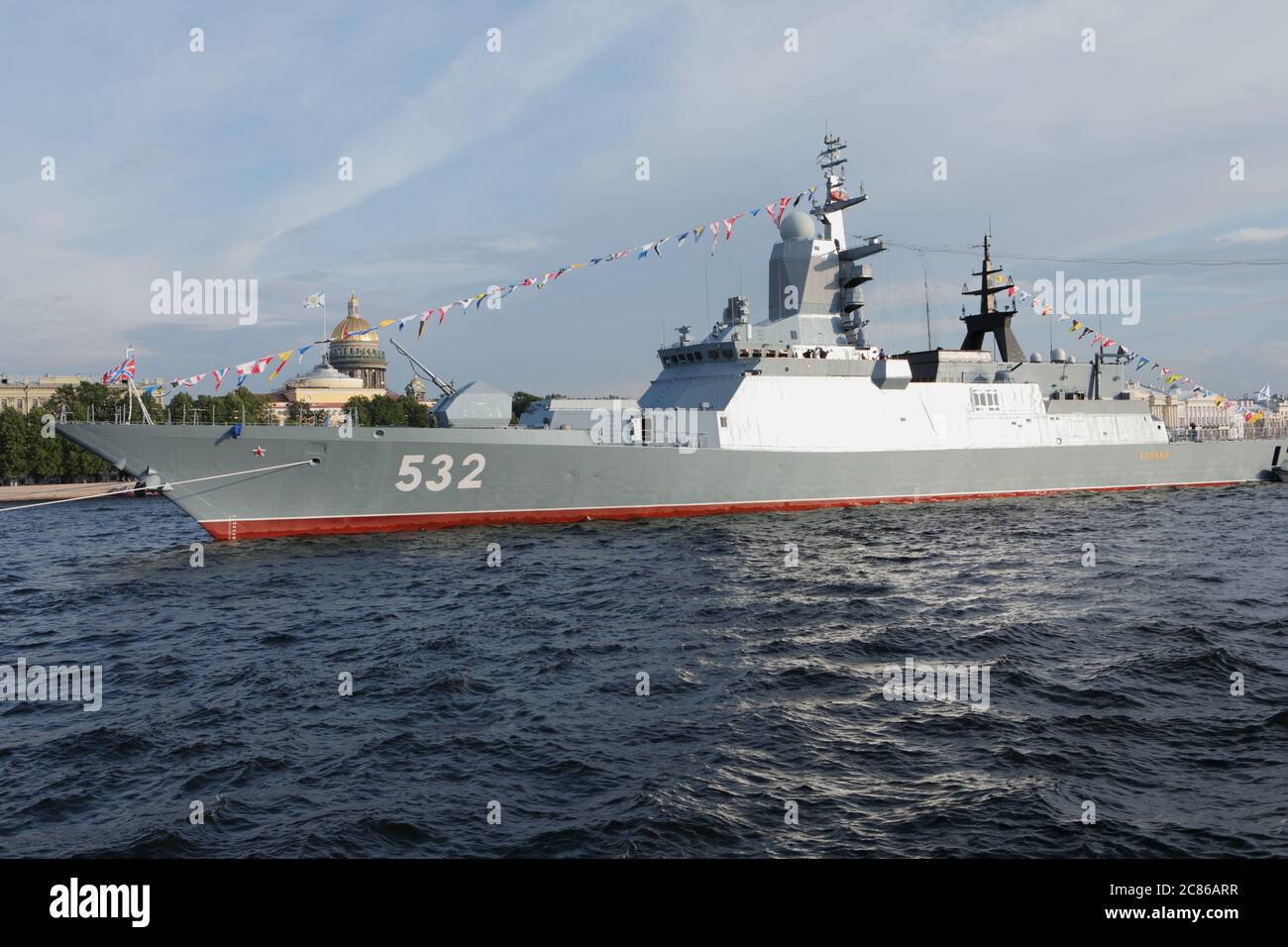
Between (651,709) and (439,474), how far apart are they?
1380 centimetres

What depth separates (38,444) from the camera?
176ft

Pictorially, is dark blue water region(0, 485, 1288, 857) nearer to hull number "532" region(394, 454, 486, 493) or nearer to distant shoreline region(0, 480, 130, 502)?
hull number "532" region(394, 454, 486, 493)

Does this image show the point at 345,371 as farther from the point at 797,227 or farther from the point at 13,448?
the point at 797,227

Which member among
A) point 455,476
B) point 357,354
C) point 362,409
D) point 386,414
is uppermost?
point 357,354

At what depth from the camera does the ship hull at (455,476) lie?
20.1 m

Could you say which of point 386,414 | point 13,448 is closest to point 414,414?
point 386,414

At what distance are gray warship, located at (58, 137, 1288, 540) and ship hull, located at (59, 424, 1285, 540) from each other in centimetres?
5

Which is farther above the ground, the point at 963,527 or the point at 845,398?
the point at 845,398

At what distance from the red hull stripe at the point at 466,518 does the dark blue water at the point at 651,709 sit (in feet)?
8.09

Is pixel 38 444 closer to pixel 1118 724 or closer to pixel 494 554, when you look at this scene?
pixel 494 554

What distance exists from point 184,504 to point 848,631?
1674 centimetres

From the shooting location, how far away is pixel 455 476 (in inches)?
852
